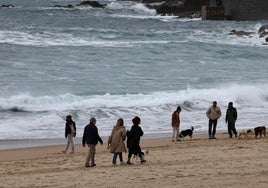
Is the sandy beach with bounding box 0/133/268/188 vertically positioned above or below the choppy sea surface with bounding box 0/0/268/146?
below

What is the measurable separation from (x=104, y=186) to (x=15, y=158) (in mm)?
5049

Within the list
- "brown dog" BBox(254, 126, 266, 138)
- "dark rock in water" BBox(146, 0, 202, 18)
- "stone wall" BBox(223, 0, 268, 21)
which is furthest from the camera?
"dark rock in water" BBox(146, 0, 202, 18)

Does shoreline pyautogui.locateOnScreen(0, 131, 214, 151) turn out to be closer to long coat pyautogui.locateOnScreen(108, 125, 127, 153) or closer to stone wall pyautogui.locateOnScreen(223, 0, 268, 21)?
long coat pyautogui.locateOnScreen(108, 125, 127, 153)

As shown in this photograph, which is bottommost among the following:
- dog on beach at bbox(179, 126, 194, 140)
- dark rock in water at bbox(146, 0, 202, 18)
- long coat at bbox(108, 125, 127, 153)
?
dog on beach at bbox(179, 126, 194, 140)

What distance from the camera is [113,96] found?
1138 inches

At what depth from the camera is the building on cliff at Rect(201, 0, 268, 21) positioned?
7400 centimetres

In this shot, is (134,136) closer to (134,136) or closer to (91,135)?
(134,136)

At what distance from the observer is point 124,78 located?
34781 millimetres

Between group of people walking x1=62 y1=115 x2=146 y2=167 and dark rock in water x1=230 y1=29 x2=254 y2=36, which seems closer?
group of people walking x1=62 y1=115 x2=146 y2=167

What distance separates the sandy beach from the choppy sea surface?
10.8 feet

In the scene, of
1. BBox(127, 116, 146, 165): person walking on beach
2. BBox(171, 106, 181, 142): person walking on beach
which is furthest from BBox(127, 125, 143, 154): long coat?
BBox(171, 106, 181, 142): person walking on beach

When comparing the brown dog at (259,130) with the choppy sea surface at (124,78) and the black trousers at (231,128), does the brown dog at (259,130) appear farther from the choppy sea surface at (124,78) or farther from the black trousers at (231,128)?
the choppy sea surface at (124,78)

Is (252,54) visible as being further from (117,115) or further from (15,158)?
(15,158)

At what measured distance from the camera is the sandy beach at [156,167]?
43.3 feet
